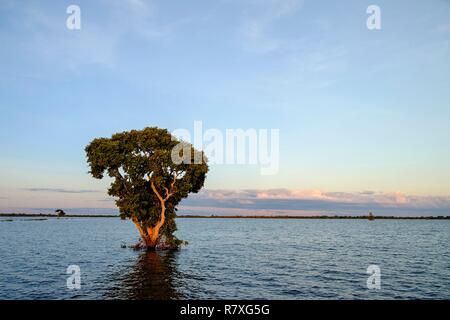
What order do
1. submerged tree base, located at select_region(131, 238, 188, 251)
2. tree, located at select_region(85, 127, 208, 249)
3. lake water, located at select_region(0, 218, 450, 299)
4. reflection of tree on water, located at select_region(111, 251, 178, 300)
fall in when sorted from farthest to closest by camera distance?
submerged tree base, located at select_region(131, 238, 188, 251) < tree, located at select_region(85, 127, 208, 249) < lake water, located at select_region(0, 218, 450, 299) < reflection of tree on water, located at select_region(111, 251, 178, 300)

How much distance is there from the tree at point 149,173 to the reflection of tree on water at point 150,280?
5.30 meters

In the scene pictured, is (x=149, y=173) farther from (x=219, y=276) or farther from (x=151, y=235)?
(x=219, y=276)

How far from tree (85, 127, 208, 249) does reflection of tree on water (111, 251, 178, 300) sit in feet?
17.4

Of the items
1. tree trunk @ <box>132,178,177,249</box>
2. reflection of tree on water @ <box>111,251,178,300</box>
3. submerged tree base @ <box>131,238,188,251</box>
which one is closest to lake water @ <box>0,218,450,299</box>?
reflection of tree on water @ <box>111,251,178,300</box>

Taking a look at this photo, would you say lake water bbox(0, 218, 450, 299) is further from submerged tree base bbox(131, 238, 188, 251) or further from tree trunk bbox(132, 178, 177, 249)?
tree trunk bbox(132, 178, 177, 249)

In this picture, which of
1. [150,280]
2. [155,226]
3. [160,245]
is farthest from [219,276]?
[160,245]

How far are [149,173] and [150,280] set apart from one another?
17264 mm

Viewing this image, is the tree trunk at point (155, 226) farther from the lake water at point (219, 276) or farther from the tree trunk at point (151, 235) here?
the lake water at point (219, 276)

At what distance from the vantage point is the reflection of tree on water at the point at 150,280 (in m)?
25.5

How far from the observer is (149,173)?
45094mm

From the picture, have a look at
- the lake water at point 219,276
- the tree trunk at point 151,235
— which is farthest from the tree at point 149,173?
the lake water at point 219,276

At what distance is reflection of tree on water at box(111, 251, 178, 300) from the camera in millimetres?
25484
